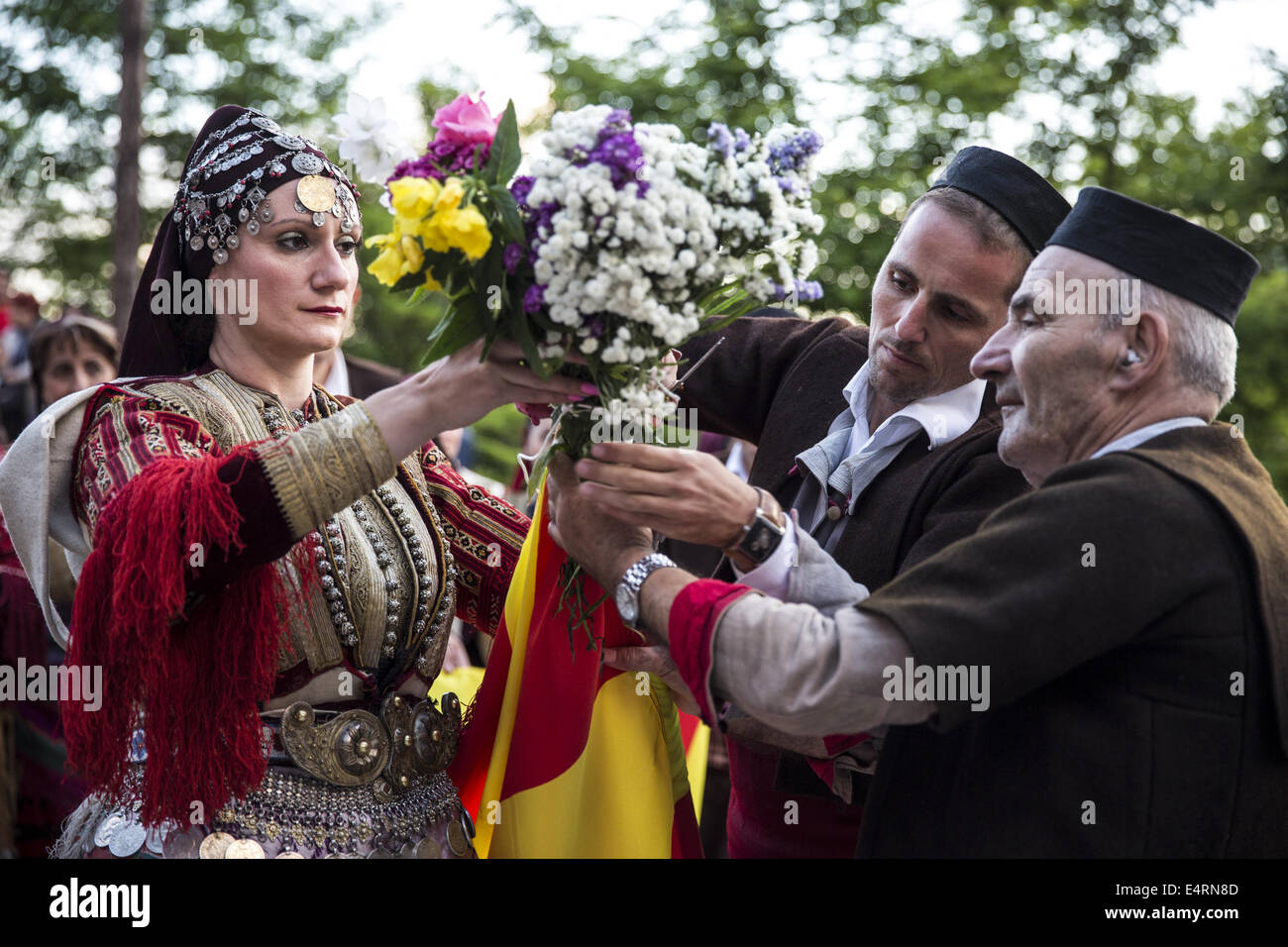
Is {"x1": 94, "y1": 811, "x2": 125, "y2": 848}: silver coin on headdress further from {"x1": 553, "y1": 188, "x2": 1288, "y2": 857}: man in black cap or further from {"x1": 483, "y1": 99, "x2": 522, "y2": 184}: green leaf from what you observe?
{"x1": 483, "y1": 99, "x2": 522, "y2": 184}: green leaf

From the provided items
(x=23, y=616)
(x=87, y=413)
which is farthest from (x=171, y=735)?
(x=23, y=616)

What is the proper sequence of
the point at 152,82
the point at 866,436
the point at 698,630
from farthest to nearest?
1. the point at 152,82
2. the point at 866,436
3. the point at 698,630

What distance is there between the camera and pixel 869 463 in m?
2.95

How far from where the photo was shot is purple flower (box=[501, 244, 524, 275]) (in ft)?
7.41

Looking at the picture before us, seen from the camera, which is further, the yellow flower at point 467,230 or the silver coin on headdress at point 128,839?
the silver coin on headdress at point 128,839

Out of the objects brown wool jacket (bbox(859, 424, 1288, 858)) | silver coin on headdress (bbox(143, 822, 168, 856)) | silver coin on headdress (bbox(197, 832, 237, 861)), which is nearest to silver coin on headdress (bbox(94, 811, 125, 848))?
silver coin on headdress (bbox(143, 822, 168, 856))

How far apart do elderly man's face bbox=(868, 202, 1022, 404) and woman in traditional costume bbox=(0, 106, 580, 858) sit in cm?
90

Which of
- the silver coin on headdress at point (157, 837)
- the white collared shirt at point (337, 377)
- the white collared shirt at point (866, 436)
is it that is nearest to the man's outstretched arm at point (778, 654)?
the white collared shirt at point (866, 436)

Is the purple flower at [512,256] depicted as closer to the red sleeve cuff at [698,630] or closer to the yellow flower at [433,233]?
the yellow flower at [433,233]

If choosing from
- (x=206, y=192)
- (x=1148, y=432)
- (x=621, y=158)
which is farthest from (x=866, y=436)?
(x=206, y=192)

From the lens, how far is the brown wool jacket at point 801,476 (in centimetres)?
275

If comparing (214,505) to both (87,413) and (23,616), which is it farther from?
(23,616)

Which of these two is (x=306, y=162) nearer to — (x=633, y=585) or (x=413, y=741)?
(x=633, y=585)

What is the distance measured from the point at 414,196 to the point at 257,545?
723mm
